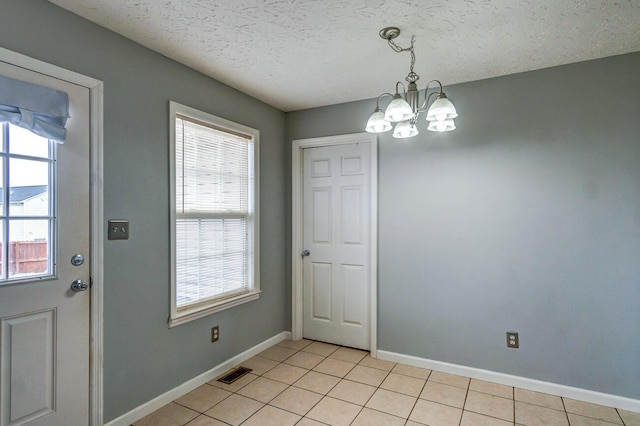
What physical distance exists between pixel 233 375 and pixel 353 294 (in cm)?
131

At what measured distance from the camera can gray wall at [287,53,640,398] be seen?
2.41 m

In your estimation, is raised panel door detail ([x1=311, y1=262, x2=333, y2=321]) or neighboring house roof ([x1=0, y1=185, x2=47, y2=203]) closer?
neighboring house roof ([x1=0, y1=185, x2=47, y2=203])

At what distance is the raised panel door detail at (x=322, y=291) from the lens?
11.7 feet


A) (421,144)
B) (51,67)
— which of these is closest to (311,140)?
(421,144)

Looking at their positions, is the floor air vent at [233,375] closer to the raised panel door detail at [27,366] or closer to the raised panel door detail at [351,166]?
the raised panel door detail at [27,366]

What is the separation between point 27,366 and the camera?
1.71 metres

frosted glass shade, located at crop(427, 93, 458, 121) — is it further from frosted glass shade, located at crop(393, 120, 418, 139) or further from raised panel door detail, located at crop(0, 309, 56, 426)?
raised panel door detail, located at crop(0, 309, 56, 426)

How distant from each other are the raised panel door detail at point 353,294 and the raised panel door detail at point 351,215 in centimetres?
28

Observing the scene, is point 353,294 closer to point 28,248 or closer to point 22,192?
point 28,248

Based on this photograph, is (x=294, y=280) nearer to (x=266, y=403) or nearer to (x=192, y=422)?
(x=266, y=403)

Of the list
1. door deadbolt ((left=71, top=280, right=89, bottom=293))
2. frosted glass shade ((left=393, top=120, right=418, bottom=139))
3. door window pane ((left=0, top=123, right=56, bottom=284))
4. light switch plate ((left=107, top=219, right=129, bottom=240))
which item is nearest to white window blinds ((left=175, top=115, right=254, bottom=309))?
light switch plate ((left=107, top=219, right=129, bottom=240))

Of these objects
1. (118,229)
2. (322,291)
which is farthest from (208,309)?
(322,291)

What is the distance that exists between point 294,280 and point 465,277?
1.70 metres

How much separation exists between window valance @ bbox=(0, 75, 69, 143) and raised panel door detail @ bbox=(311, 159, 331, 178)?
86.7 inches
